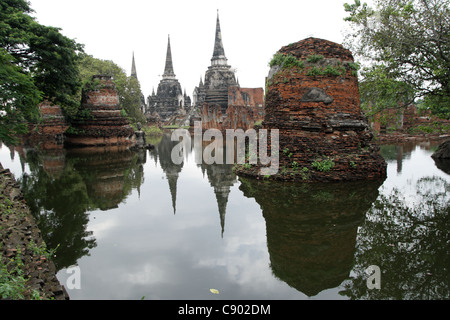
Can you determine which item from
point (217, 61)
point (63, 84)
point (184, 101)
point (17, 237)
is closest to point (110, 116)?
point (63, 84)

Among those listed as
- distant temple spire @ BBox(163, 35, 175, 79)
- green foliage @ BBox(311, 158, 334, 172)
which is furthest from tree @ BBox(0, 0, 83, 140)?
distant temple spire @ BBox(163, 35, 175, 79)

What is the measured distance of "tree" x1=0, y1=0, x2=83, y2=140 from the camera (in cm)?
877

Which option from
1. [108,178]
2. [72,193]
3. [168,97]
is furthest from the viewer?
[168,97]

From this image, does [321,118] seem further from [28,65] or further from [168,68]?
[168,68]

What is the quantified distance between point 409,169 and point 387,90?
256 cm

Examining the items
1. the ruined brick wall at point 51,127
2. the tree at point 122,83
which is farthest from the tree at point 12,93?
the tree at point 122,83

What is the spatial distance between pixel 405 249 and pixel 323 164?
4092 millimetres

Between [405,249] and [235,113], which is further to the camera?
[235,113]

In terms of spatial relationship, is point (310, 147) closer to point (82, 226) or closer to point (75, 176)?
point (82, 226)

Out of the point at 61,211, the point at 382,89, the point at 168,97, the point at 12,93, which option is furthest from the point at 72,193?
the point at 168,97

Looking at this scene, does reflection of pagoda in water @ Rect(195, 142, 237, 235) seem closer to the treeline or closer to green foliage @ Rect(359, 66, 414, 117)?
green foliage @ Rect(359, 66, 414, 117)

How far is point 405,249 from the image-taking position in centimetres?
Result: 387

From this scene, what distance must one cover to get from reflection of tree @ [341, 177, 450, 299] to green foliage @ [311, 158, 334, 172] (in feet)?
5.78

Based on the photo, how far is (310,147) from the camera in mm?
8086
